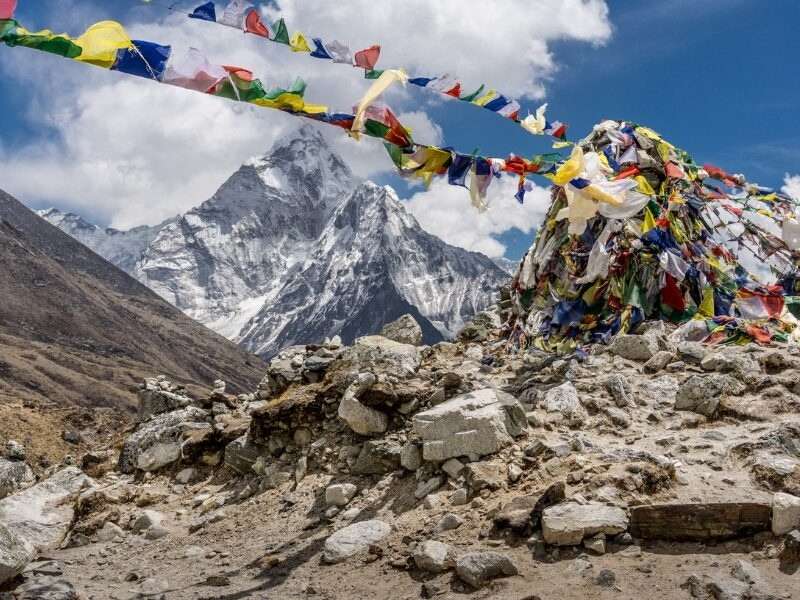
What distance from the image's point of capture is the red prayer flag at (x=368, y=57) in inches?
372

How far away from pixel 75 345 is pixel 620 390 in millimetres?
163256

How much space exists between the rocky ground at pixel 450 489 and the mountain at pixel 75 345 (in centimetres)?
10491

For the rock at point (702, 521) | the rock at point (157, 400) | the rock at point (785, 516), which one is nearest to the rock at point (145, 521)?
the rock at point (157, 400)

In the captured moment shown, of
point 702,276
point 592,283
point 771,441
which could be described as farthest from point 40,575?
point 702,276

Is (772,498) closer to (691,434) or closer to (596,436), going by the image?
(691,434)

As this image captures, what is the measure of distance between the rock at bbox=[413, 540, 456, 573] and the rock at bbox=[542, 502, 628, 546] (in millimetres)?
903

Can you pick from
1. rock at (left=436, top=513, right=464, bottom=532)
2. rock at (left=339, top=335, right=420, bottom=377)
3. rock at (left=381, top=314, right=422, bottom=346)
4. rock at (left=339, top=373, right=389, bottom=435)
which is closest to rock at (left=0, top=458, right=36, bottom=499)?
rock at (left=339, top=335, right=420, bottom=377)

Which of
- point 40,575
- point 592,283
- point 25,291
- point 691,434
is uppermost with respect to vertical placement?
point 25,291

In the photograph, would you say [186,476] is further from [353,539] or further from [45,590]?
[353,539]

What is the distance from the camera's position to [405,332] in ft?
55.7

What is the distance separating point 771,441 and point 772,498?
145cm

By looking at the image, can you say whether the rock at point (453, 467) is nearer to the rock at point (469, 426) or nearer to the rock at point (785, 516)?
the rock at point (469, 426)

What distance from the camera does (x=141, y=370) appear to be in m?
146

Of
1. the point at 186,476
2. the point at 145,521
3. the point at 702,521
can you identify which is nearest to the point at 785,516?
the point at 702,521
